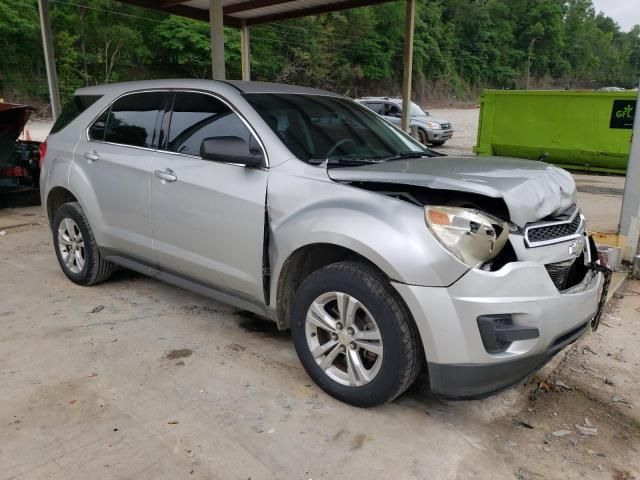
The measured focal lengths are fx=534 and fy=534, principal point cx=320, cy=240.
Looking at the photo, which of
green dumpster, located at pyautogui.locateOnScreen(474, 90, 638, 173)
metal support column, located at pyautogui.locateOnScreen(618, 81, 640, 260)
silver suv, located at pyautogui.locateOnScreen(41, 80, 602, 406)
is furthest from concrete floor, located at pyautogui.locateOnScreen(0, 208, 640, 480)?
green dumpster, located at pyautogui.locateOnScreen(474, 90, 638, 173)

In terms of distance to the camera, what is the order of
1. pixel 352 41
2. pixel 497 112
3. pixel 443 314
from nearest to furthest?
pixel 443 314, pixel 497 112, pixel 352 41

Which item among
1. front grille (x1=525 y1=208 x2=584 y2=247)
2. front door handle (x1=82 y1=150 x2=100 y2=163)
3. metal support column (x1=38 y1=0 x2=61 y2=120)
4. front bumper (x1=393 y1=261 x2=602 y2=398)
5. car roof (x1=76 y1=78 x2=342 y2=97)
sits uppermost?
metal support column (x1=38 y1=0 x2=61 y2=120)

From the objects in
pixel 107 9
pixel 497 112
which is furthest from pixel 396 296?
pixel 107 9

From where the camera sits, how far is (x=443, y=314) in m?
2.44

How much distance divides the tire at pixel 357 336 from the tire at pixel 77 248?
2335mm

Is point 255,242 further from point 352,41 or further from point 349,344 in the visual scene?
point 352,41

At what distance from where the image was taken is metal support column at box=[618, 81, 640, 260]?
16.4 ft

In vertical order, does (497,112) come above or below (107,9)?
below

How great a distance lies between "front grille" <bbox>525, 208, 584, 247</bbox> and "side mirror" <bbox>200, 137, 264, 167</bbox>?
1545 millimetres

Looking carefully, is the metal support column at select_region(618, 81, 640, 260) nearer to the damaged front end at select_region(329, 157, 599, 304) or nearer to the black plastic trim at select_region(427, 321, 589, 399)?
the damaged front end at select_region(329, 157, 599, 304)

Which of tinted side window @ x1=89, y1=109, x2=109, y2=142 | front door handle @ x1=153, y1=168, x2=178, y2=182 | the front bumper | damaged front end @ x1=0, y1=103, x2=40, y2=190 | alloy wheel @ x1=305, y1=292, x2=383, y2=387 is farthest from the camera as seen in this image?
damaged front end @ x1=0, y1=103, x2=40, y2=190

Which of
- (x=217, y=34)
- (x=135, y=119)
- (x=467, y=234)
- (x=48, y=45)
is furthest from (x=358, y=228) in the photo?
(x=48, y=45)

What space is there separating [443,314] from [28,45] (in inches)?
1570

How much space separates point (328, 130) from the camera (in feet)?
11.7
